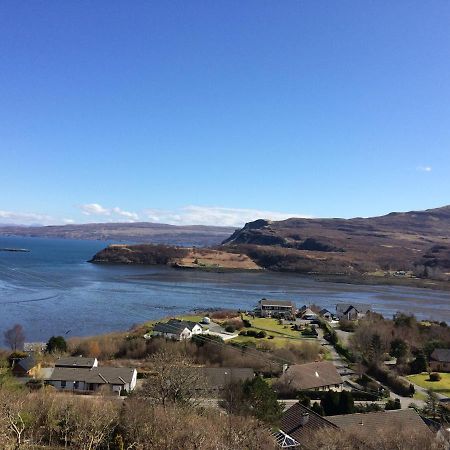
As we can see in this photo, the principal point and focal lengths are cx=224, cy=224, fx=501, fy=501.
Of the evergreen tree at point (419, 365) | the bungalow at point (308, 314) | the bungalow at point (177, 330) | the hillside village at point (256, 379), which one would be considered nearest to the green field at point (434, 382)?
the hillside village at point (256, 379)

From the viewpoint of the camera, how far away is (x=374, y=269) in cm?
10800

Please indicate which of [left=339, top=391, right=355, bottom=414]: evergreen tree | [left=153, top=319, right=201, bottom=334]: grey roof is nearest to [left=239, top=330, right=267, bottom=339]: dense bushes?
[left=153, top=319, right=201, bottom=334]: grey roof

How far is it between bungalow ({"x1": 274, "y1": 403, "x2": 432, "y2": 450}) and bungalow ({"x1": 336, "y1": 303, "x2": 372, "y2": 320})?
29976 mm

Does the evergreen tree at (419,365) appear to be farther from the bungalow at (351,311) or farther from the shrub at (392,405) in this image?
the bungalow at (351,311)

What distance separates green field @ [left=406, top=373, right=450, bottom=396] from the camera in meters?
23.2

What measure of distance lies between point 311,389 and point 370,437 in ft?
Result: 29.9

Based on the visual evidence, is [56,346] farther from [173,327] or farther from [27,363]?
[173,327]

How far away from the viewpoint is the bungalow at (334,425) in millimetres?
14064

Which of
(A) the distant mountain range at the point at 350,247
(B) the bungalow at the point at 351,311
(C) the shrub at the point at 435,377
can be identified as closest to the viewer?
(C) the shrub at the point at 435,377

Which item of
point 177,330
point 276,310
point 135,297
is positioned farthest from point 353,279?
point 177,330

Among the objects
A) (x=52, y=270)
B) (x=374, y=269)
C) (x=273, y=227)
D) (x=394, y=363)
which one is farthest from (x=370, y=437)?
(x=273, y=227)

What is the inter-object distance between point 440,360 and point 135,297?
3448 centimetres

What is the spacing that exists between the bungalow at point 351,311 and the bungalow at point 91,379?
2720 centimetres

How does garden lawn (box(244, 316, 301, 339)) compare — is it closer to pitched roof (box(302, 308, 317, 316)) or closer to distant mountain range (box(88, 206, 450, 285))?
pitched roof (box(302, 308, 317, 316))
